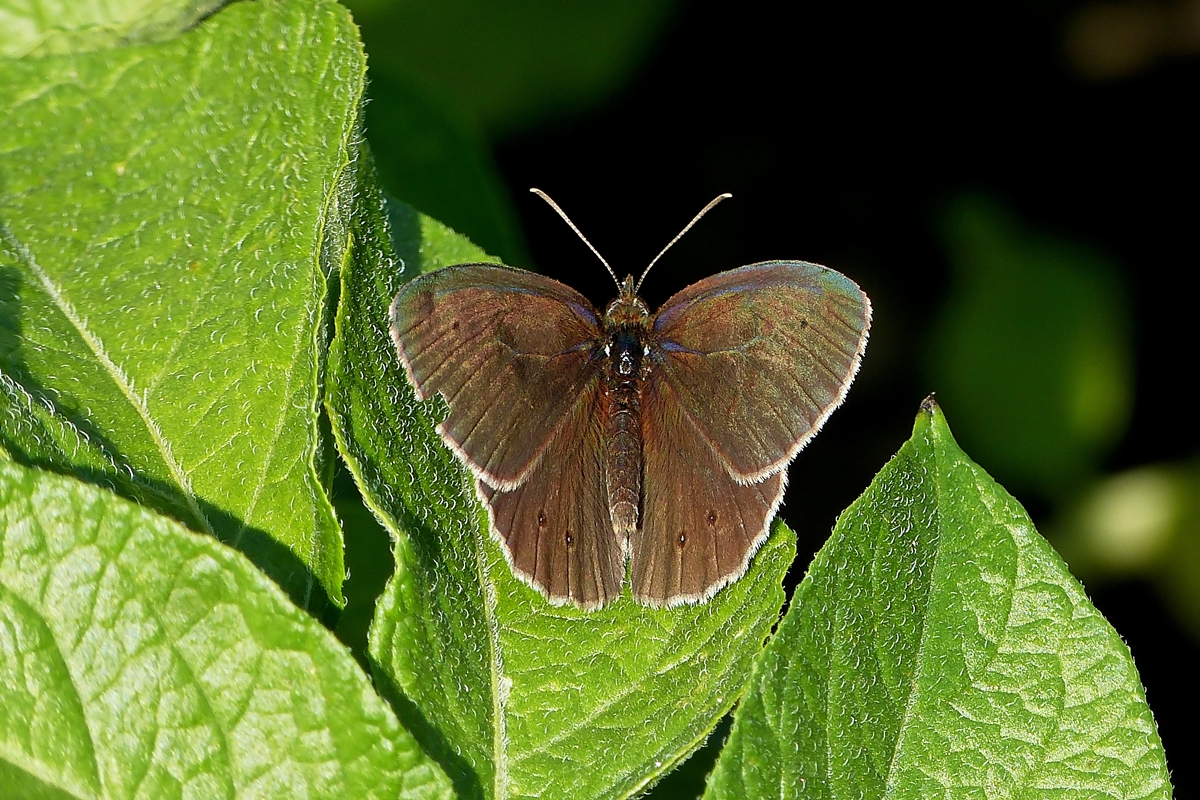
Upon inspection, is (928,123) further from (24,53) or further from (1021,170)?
(24,53)

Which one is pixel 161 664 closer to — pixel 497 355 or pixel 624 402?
pixel 497 355

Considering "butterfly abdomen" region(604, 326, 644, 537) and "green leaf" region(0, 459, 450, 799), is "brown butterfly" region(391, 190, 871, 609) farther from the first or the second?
"green leaf" region(0, 459, 450, 799)

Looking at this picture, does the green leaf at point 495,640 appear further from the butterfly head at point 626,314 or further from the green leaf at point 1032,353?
the green leaf at point 1032,353

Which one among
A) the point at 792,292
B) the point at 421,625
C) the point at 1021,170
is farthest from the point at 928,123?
the point at 421,625

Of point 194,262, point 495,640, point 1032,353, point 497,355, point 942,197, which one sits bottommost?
point 495,640

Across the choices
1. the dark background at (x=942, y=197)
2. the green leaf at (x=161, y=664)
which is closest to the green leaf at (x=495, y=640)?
the green leaf at (x=161, y=664)

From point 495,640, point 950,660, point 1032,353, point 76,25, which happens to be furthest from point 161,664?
point 1032,353
